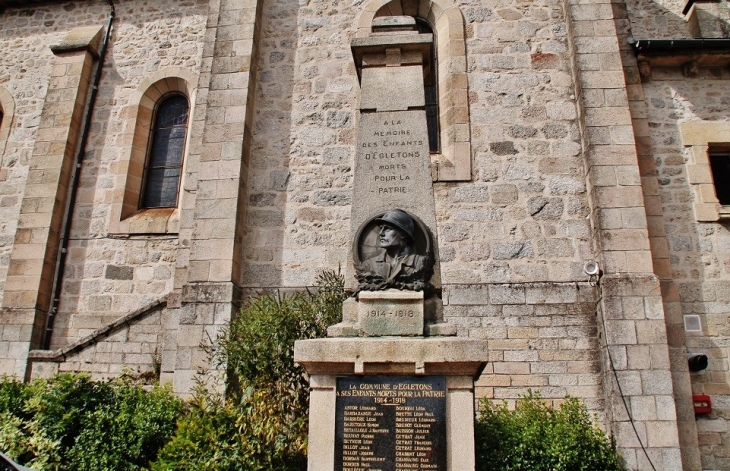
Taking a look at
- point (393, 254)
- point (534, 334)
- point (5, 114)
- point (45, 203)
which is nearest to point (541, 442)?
point (534, 334)

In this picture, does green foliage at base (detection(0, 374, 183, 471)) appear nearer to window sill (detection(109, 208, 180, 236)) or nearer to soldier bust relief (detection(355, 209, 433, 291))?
window sill (detection(109, 208, 180, 236))

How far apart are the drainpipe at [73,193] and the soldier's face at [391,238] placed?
6.85 metres

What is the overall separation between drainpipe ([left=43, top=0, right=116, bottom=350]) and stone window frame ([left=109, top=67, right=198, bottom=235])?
712 millimetres

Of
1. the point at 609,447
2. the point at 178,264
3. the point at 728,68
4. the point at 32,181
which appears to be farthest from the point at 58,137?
the point at 728,68

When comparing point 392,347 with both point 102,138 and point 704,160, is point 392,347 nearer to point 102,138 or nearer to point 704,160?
point 704,160

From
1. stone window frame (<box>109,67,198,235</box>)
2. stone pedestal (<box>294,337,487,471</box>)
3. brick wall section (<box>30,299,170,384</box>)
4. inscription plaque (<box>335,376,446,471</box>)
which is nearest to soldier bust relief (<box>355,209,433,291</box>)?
stone pedestal (<box>294,337,487,471</box>)

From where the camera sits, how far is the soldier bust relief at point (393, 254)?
4.37m

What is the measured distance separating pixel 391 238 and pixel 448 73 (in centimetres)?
473

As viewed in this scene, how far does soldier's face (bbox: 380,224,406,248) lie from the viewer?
4.41 meters

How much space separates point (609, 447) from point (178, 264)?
6.06 meters

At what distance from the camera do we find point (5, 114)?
10.3 metres

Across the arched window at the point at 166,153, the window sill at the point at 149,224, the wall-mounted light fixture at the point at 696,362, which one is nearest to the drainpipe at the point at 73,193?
the window sill at the point at 149,224

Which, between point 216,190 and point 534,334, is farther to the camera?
point 216,190

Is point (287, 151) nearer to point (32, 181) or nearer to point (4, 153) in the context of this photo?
point (32, 181)
